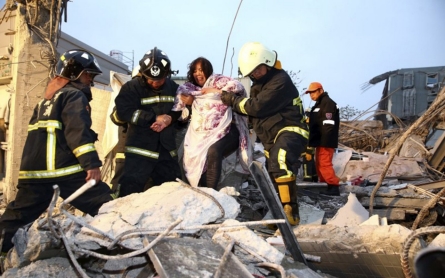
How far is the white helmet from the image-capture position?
13.3 ft

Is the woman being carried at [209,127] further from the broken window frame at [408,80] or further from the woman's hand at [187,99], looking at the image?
the broken window frame at [408,80]

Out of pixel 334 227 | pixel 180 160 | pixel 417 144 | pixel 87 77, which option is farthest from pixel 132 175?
pixel 417 144

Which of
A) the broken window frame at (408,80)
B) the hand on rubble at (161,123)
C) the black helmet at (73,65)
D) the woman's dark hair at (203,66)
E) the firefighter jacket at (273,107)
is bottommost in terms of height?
the hand on rubble at (161,123)

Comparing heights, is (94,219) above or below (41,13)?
below

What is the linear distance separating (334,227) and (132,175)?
202 cm

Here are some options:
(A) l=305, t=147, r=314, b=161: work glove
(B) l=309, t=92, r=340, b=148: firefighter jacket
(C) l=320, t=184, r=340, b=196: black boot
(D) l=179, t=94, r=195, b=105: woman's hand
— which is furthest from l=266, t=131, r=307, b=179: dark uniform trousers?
(A) l=305, t=147, r=314, b=161: work glove

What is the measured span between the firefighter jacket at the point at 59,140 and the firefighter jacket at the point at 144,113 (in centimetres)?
76

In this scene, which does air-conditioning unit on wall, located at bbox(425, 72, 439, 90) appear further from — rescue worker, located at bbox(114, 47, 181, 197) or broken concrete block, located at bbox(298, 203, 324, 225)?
rescue worker, located at bbox(114, 47, 181, 197)

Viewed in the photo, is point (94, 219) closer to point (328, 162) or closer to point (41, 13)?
point (41, 13)

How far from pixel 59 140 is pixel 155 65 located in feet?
4.07

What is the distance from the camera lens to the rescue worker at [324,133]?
590cm

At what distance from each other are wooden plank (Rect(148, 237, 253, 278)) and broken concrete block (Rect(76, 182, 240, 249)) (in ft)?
0.79

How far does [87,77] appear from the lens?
12.3 feet

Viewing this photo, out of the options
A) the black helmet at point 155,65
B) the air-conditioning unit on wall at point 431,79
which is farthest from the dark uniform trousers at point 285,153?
the air-conditioning unit on wall at point 431,79
